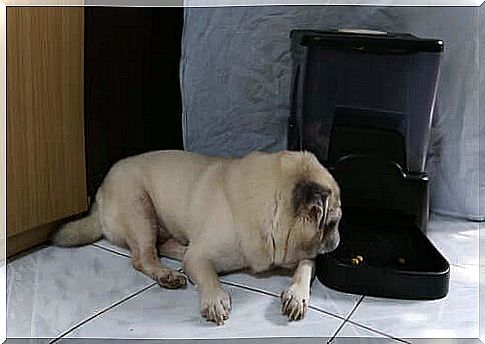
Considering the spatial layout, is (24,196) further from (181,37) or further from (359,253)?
(359,253)

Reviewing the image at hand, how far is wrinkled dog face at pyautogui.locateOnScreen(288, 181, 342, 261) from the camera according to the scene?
136 cm

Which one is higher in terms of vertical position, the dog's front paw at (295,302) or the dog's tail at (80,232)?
the dog's tail at (80,232)

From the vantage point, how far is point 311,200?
1.35 metres

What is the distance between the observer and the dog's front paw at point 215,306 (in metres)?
1.26

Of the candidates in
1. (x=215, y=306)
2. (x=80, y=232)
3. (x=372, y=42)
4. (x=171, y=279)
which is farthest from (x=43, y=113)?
(x=372, y=42)

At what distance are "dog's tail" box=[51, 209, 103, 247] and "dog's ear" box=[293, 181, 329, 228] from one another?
444mm

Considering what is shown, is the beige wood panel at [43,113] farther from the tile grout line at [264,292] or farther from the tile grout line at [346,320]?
the tile grout line at [346,320]

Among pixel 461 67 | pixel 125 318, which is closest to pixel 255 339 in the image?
pixel 125 318

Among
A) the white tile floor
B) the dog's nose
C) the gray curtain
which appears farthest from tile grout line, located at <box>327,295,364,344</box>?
the gray curtain

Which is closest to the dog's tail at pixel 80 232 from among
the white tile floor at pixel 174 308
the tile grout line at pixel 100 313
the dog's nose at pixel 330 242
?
the white tile floor at pixel 174 308

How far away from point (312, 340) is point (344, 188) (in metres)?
0.44

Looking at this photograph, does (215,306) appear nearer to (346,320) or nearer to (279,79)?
(346,320)

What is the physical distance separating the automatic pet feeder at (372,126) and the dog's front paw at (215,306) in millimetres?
227

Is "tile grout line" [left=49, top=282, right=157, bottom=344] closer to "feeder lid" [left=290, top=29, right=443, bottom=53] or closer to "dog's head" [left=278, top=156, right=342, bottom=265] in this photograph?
"dog's head" [left=278, top=156, right=342, bottom=265]
